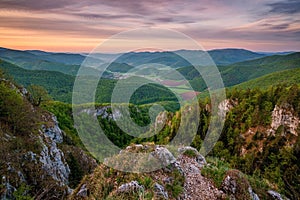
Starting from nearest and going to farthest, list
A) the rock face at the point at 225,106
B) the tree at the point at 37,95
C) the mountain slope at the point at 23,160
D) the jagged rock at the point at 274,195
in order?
the jagged rock at the point at 274,195
the mountain slope at the point at 23,160
the tree at the point at 37,95
the rock face at the point at 225,106

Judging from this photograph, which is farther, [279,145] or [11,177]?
[279,145]

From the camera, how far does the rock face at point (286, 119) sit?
66250 mm

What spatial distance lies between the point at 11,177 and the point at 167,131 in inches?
3218

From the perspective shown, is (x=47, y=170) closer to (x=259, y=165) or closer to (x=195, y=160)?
(x=195, y=160)

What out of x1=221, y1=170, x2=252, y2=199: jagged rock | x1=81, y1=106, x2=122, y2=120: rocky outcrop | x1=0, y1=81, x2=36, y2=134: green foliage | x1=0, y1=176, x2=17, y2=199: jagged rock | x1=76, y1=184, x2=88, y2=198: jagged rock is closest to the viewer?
x1=76, y1=184, x2=88, y2=198: jagged rock

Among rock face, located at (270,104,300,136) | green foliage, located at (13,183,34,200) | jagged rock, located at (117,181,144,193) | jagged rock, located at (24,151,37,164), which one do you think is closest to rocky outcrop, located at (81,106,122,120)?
rock face, located at (270,104,300,136)

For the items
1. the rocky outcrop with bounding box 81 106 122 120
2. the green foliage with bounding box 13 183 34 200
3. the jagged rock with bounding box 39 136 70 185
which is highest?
the green foliage with bounding box 13 183 34 200

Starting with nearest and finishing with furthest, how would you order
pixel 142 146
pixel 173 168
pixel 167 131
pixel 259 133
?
pixel 173 168 < pixel 142 146 < pixel 259 133 < pixel 167 131

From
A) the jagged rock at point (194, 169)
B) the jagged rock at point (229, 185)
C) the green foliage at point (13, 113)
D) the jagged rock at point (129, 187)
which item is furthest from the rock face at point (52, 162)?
the jagged rock at point (229, 185)

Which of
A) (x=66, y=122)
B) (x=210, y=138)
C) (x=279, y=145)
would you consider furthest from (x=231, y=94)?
(x=66, y=122)

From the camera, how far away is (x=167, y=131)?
95.8 meters

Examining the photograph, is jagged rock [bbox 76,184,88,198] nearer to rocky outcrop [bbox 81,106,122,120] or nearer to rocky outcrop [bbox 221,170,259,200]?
rocky outcrop [bbox 221,170,259,200]

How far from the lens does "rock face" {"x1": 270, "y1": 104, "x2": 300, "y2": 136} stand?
66.2 m

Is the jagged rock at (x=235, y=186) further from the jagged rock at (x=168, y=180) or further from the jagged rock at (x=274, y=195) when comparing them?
the jagged rock at (x=168, y=180)
